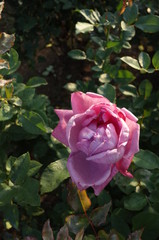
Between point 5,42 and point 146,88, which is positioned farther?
point 146,88

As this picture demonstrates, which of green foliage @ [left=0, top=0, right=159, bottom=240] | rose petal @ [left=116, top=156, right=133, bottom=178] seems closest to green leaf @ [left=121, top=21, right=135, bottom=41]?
green foliage @ [left=0, top=0, right=159, bottom=240]

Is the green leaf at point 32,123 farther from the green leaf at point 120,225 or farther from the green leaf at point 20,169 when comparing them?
the green leaf at point 120,225

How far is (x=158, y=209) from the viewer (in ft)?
3.76

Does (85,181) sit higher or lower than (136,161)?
higher

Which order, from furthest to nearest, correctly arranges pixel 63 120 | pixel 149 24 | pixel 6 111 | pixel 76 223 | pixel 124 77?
pixel 124 77
pixel 149 24
pixel 6 111
pixel 76 223
pixel 63 120

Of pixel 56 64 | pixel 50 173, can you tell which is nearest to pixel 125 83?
pixel 50 173

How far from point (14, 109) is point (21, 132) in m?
0.15

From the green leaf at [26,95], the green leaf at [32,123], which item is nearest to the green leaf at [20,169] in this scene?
the green leaf at [32,123]

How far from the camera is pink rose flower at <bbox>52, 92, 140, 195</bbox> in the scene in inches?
30.6

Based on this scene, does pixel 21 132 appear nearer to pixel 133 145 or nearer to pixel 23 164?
pixel 23 164

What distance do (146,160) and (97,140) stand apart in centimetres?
33

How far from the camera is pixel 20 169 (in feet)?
3.45

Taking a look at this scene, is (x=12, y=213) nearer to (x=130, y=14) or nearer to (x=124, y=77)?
(x=124, y=77)

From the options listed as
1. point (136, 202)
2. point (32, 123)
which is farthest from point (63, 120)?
point (136, 202)
